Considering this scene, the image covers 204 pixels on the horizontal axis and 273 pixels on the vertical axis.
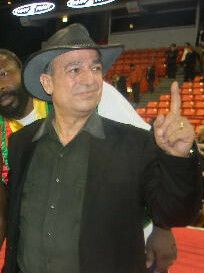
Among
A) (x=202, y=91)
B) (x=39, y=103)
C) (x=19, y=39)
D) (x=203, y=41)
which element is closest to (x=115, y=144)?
(x=39, y=103)

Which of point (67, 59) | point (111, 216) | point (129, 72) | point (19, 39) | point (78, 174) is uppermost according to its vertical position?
point (19, 39)

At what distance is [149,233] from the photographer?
1.83 meters

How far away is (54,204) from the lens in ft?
5.19

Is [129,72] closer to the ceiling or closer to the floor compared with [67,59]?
closer to the ceiling

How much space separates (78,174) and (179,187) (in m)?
0.42

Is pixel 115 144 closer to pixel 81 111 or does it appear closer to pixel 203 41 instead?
pixel 81 111

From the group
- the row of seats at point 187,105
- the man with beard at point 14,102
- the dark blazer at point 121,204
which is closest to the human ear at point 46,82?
the man with beard at point 14,102

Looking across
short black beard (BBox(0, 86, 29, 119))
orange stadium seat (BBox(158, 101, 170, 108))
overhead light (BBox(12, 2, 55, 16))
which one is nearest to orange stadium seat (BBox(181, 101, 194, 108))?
orange stadium seat (BBox(158, 101, 170, 108))

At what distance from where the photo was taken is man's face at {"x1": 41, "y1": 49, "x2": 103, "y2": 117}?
1.65 m

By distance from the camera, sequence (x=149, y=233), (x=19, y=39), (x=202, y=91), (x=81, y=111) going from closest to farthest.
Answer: (x=81, y=111)
(x=149, y=233)
(x=202, y=91)
(x=19, y=39)

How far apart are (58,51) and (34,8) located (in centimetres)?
1401

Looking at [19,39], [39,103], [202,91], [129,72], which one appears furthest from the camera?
[19,39]

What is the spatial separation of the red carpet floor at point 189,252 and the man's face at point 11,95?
1.15 meters

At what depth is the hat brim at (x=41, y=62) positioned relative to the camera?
1.75 meters
